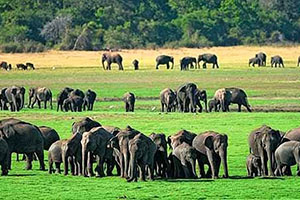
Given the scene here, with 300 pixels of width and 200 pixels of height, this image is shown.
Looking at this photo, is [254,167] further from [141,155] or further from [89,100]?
[89,100]

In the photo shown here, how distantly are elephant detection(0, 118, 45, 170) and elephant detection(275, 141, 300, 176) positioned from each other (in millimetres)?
5657

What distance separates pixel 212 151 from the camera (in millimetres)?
23625

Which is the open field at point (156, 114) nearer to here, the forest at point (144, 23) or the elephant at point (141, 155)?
the elephant at point (141, 155)

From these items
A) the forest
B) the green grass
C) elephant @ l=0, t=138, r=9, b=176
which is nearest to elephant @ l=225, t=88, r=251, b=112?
the green grass

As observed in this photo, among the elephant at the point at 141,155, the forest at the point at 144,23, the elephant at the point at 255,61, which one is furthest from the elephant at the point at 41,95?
the forest at the point at 144,23

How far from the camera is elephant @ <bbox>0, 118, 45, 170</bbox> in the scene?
79.7ft

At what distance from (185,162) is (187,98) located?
66.6ft

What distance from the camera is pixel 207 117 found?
125 feet

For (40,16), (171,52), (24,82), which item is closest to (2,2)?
(40,16)

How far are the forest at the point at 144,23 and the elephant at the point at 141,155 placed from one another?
68.6m

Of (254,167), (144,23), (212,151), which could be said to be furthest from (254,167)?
(144,23)

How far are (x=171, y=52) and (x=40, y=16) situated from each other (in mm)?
16920

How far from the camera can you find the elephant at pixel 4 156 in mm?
23078

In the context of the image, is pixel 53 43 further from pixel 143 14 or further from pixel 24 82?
pixel 24 82
